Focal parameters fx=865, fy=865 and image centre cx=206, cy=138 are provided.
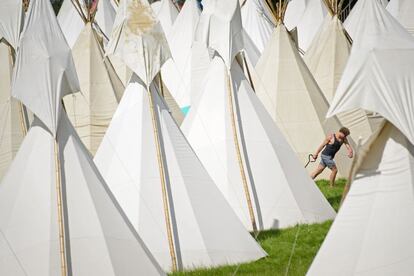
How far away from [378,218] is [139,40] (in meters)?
4.55

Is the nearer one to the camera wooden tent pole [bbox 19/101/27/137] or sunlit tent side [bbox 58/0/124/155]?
wooden tent pole [bbox 19/101/27/137]

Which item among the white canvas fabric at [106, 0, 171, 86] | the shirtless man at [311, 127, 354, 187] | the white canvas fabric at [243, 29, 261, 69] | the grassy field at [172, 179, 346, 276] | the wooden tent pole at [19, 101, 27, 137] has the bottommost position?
the grassy field at [172, 179, 346, 276]

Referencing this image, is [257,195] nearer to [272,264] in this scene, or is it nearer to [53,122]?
[272,264]

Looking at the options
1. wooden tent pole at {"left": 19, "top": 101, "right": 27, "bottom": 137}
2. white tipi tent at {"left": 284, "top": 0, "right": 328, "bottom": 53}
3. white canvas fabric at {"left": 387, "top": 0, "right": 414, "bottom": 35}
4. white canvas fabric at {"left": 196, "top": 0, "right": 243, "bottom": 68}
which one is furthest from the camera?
white tipi tent at {"left": 284, "top": 0, "right": 328, "bottom": 53}

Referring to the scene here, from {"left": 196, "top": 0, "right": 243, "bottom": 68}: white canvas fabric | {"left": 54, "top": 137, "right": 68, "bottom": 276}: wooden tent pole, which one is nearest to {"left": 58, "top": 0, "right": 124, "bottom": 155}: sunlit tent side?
{"left": 196, "top": 0, "right": 243, "bottom": 68}: white canvas fabric

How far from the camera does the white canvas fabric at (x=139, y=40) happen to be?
11375 millimetres

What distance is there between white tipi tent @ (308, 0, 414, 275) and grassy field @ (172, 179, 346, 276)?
48.0 inches

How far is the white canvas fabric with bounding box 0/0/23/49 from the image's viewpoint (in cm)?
1609

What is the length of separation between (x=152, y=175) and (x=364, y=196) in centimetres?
333

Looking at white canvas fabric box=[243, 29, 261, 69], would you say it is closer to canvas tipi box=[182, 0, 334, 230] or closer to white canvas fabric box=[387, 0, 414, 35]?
white canvas fabric box=[387, 0, 414, 35]

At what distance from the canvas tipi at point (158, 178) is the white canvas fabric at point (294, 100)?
17.3ft

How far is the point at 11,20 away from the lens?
16.2 m

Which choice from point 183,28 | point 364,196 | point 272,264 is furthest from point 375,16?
point 183,28

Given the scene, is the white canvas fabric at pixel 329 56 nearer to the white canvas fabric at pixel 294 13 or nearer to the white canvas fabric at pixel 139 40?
the white canvas fabric at pixel 139 40
